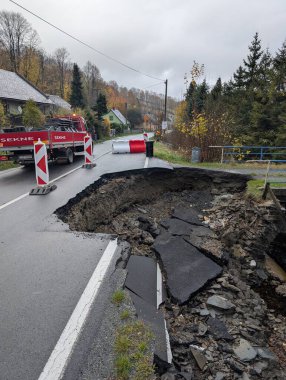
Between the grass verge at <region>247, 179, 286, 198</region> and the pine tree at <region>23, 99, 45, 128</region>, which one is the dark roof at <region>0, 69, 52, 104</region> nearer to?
the pine tree at <region>23, 99, 45, 128</region>

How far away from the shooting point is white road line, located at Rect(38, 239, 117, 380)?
2.16 metres

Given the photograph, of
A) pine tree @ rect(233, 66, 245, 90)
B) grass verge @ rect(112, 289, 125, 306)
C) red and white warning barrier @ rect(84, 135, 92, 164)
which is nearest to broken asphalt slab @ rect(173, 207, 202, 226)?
grass verge @ rect(112, 289, 125, 306)

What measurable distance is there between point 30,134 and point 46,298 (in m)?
8.57

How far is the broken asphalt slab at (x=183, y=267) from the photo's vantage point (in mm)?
4402

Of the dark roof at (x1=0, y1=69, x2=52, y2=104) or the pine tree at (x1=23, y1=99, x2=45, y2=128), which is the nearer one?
the pine tree at (x1=23, y1=99, x2=45, y2=128)

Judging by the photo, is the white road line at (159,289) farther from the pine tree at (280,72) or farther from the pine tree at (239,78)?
the pine tree at (239,78)

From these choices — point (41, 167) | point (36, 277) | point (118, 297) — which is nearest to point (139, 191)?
point (41, 167)

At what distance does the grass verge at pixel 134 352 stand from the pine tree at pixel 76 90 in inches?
2081

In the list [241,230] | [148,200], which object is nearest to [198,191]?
[148,200]

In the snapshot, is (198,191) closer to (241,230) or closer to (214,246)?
(241,230)

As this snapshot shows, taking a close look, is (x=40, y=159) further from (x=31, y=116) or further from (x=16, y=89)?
(x=16, y=89)

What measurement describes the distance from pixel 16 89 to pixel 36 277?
36.2 metres

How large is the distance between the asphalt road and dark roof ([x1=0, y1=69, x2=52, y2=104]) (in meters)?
28.6

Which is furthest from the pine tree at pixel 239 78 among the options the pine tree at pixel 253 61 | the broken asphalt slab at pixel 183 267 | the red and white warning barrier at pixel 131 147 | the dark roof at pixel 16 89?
the broken asphalt slab at pixel 183 267
